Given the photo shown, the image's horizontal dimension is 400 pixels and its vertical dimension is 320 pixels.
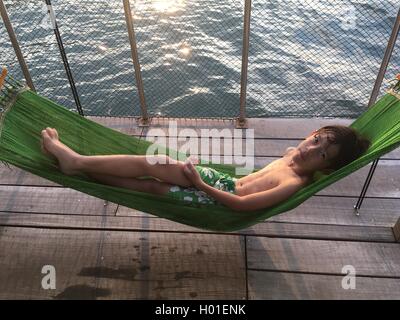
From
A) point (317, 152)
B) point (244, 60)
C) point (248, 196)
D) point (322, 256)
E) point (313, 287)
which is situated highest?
point (244, 60)

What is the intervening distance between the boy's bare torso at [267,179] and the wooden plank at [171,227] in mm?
247

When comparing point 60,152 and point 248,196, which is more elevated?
point 60,152

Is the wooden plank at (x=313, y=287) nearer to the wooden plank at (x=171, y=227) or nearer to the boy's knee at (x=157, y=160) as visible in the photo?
the wooden plank at (x=171, y=227)

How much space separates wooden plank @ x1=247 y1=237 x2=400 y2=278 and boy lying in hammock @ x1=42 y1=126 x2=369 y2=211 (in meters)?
0.28

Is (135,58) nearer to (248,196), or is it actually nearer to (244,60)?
(244,60)

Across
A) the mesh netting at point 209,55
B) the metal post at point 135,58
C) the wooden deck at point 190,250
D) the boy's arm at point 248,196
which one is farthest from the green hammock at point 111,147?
the mesh netting at point 209,55

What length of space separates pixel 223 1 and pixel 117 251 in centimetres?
384

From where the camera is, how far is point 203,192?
1704mm

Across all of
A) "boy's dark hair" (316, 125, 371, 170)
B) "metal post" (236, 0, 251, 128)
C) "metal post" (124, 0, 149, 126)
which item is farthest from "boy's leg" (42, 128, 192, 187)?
"metal post" (236, 0, 251, 128)

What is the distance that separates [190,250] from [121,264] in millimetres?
301

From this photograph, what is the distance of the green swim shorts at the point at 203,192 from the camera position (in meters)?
1.67

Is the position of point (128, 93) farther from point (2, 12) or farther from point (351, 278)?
point (351, 278)

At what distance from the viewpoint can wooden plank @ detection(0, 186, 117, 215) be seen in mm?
2035

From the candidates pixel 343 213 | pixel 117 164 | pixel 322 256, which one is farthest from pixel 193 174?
pixel 343 213
